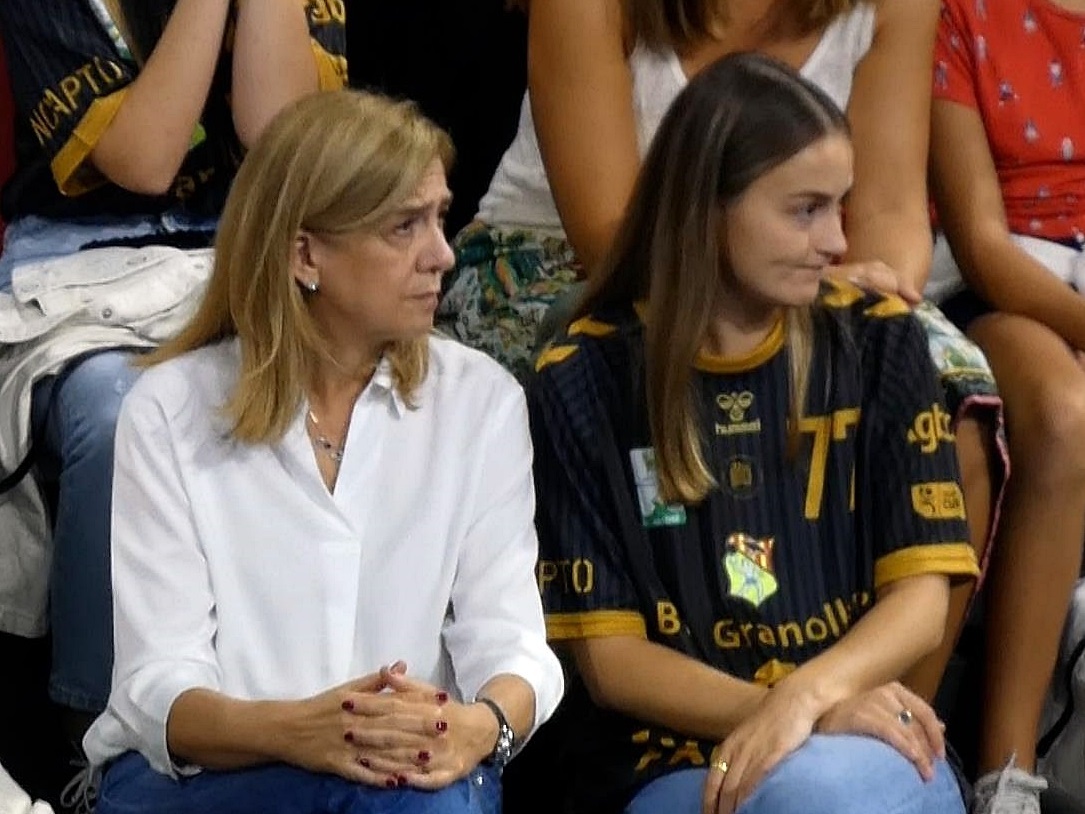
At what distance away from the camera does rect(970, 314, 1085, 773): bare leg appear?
2127 millimetres

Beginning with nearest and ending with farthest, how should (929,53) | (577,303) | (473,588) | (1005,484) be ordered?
1. (473,588)
2. (577,303)
3. (1005,484)
4. (929,53)

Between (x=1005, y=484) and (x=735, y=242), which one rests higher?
(x=735, y=242)

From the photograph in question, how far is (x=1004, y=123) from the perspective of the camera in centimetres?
240

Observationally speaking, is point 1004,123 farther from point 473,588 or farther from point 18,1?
point 18,1

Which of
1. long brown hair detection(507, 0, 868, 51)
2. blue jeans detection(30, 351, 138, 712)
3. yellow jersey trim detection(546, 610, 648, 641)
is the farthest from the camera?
long brown hair detection(507, 0, 868, 51)

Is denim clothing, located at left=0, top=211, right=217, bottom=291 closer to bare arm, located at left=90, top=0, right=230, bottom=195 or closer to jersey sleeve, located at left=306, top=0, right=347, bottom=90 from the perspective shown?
bare arm, located at left=90, top=0, right=230, bottom=195

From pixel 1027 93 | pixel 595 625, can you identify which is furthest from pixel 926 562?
pixel 1027 93

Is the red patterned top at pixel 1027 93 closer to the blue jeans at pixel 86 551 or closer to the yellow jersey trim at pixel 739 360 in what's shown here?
the yellow jersey trim at pixel 739 360

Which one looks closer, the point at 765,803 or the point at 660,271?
the point at 765,803

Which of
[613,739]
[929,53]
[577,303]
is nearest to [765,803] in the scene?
[613,739]

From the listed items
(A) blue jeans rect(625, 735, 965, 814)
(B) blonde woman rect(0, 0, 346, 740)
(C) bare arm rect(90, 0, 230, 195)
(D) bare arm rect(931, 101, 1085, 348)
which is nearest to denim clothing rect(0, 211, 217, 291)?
(B) blonde woman rect(0, 0, 346, 740)

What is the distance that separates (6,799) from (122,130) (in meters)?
0.84

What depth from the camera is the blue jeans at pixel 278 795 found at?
1583mm

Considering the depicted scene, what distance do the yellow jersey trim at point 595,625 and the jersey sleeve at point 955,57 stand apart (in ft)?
3.01
